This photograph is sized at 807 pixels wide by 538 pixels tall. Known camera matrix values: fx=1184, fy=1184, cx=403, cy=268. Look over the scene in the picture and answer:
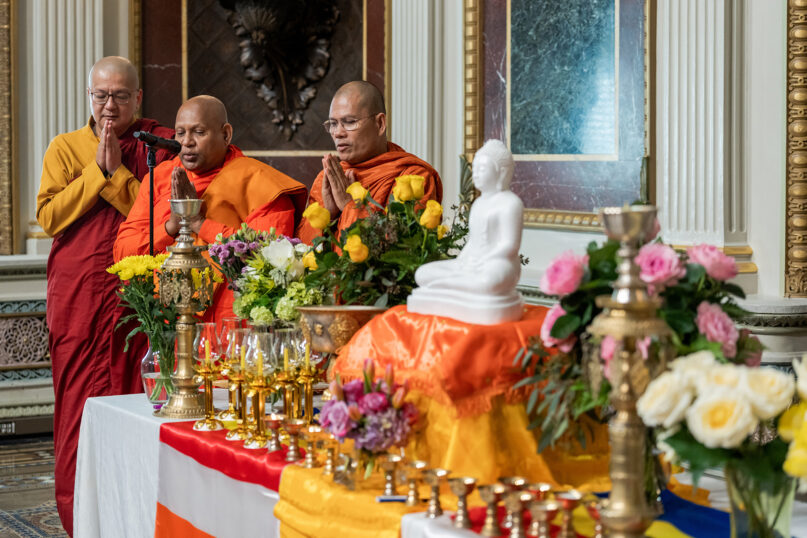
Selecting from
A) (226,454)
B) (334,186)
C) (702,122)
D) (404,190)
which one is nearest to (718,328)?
(404,190)

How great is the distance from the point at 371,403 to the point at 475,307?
0.29m

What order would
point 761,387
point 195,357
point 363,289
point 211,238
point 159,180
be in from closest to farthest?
1. point 761,387
2. point 363,289
3. point 195,357
4. point 211,238
5. point 159,180

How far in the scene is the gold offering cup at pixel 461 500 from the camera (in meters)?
2.02

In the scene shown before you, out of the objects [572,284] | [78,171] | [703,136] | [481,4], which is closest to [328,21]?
[481,4]

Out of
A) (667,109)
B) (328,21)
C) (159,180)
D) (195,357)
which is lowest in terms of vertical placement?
(195,357)

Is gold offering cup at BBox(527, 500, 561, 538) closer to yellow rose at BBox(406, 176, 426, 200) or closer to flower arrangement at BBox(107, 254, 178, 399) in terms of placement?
yellow rose at BBox(406, 176, 426, 200)

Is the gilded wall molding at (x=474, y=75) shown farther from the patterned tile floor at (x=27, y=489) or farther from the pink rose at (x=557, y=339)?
the pink rose at (x=557, y=339)

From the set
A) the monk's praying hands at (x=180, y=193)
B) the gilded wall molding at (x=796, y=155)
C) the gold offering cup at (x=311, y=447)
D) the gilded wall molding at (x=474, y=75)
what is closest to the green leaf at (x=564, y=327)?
the gold offering cup at (x=311, y=447)

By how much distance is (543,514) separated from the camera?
6.11 feet

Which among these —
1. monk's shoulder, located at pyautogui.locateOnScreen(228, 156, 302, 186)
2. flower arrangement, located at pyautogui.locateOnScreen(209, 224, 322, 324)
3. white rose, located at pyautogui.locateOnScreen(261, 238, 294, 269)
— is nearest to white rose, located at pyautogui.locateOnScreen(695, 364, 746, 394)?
flower arrangement, located at pyautogui.locateOnScreen(209, 224, 322, 324)

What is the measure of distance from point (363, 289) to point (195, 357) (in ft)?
1.67

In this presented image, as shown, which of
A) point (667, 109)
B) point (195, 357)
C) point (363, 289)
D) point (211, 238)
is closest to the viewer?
point (363, 289)

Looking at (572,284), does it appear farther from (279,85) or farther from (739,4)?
(279,85)

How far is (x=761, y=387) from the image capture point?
170cm
